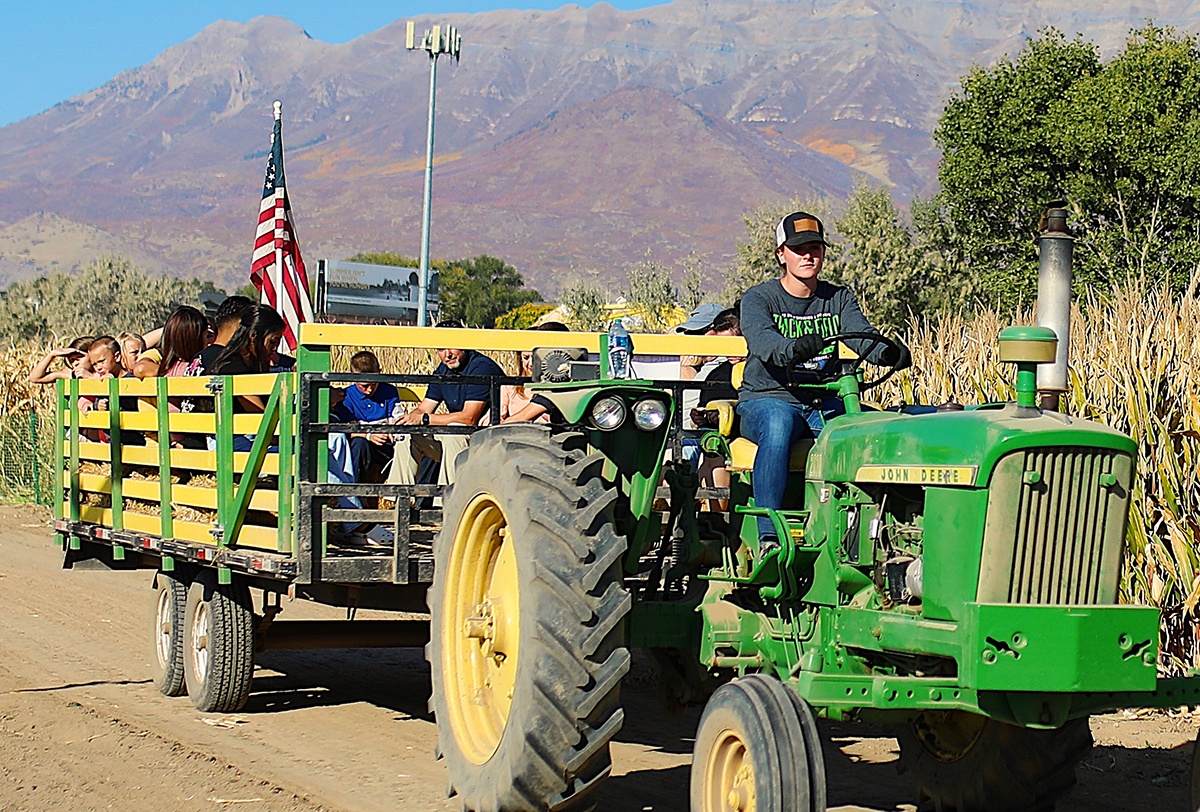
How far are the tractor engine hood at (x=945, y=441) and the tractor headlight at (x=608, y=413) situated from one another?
745mm

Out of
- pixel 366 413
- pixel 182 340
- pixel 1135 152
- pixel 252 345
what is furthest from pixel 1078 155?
pixel 252 345

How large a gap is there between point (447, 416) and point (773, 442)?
3009 millimetres

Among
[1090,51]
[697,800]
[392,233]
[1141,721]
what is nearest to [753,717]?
[697,800]

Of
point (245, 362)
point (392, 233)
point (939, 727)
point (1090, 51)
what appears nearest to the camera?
point (939, 727)

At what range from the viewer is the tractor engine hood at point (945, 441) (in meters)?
4.05

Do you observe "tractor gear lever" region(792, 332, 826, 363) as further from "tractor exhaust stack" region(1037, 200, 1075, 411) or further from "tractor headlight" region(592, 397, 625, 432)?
"tractor exhaust stack" region(1037, 200, 1075, 411)

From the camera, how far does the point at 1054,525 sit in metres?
4.09

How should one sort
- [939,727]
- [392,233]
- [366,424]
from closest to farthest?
[939,727] < [366,424] < [392,233]

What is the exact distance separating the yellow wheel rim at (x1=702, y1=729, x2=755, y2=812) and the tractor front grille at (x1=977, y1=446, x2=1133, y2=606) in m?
0.89

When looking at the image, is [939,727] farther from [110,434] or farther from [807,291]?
[110,434]

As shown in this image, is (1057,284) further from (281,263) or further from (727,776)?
(281,263)

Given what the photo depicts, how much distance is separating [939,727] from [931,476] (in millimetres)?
1293

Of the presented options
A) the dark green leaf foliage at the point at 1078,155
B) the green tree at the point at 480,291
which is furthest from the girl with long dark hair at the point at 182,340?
the green tree at the point at 480,291

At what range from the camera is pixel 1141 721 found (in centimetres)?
727
